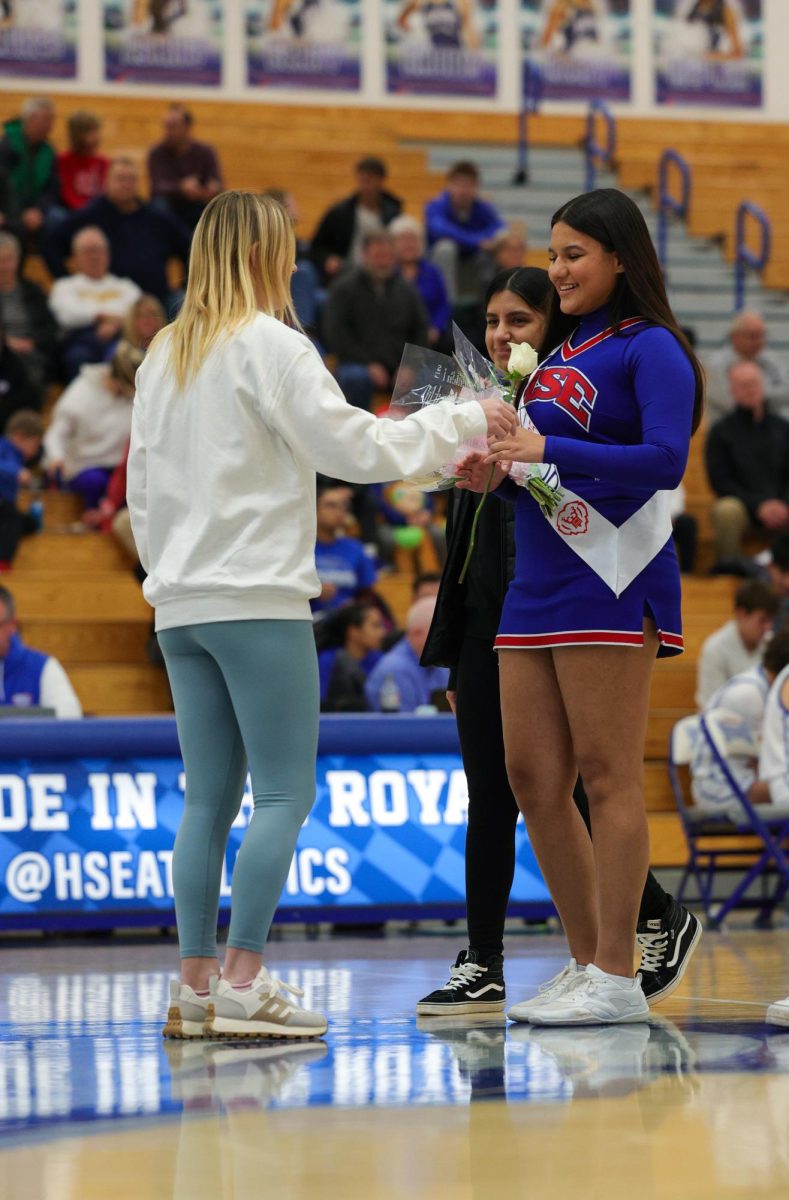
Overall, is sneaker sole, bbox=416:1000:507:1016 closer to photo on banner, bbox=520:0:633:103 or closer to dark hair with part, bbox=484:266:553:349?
dark hair with part, bbox=484:266:553:349

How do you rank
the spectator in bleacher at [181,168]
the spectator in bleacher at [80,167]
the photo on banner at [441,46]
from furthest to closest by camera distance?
the photo on banner at [441,46] → the spectator in bleacher at [80,167] → the spectator in bleacher at [181,168]

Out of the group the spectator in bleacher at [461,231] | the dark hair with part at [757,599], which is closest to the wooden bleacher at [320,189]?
the dark hair with part at [757,599]

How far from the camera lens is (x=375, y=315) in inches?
531

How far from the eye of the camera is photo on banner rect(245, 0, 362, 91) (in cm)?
1870

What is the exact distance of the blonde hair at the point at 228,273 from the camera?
425 centimetres

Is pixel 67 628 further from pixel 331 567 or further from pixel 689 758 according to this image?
pixel 689 758

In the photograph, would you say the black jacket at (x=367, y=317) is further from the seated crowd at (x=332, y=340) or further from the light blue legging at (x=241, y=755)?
the light blue legging at (x=241, y=755)

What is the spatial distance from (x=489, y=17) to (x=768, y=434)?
760 cm

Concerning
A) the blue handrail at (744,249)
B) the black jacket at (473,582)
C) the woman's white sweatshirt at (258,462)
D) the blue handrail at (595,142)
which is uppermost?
the blue handrail at (595,142)

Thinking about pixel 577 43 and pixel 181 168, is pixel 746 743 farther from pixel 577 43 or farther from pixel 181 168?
pixel 577 43

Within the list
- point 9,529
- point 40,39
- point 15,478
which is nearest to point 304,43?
point 40,39

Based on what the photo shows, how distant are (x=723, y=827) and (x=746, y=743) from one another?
1.44ft

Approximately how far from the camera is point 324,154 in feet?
59.0

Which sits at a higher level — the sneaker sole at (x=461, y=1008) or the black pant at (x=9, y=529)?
the black pant at (x=9, y=529)
